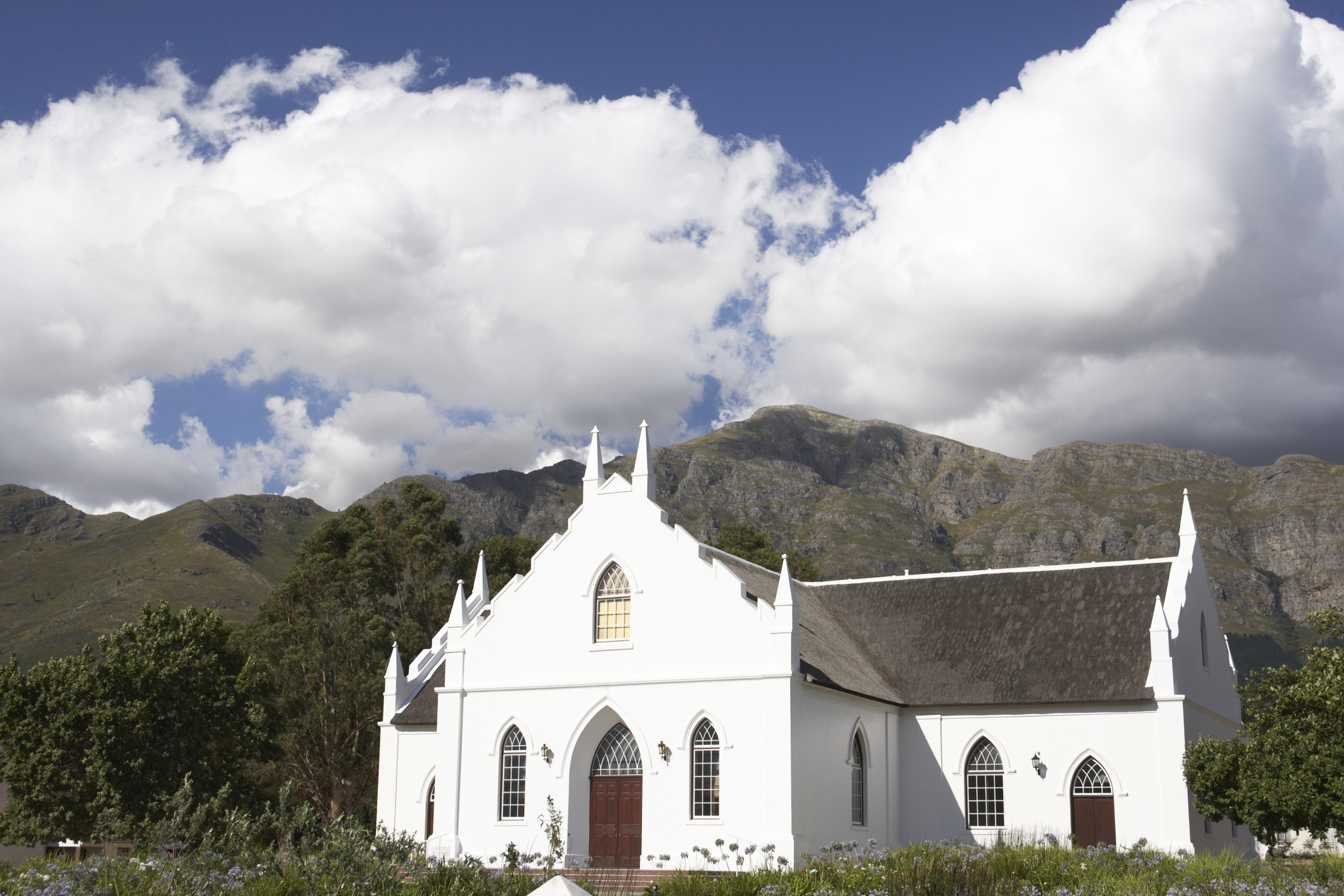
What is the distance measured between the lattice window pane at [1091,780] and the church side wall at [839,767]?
507cm

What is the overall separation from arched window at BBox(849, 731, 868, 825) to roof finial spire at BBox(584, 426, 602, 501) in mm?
10045

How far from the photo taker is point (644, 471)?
104 ft

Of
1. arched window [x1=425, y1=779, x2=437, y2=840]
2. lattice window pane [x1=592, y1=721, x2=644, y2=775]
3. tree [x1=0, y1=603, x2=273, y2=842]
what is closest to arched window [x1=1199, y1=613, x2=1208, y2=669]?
lattice window pane [x1=592, y1=721, x2=644, y2=775]

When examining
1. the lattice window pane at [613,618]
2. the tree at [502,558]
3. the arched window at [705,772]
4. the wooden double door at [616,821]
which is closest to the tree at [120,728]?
the wooden double door at [616,821]

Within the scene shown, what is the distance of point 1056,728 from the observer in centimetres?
3081

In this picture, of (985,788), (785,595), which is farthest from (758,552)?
(785,595)

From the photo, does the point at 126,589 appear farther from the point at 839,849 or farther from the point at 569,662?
the point at 839,849

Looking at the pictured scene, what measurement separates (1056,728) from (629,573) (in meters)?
12.6

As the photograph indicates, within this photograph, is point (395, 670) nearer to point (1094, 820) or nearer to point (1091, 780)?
point (1091, 780)

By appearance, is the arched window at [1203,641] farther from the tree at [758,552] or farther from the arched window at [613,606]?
the tree at [758,552]

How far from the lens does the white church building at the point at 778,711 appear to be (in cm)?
2823

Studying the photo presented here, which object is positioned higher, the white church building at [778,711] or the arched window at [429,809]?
the white church building at [778,711]

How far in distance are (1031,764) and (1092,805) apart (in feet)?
6.05

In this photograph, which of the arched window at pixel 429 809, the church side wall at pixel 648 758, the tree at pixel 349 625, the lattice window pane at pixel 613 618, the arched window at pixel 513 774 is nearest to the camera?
the church side wall at pixel 648 758
